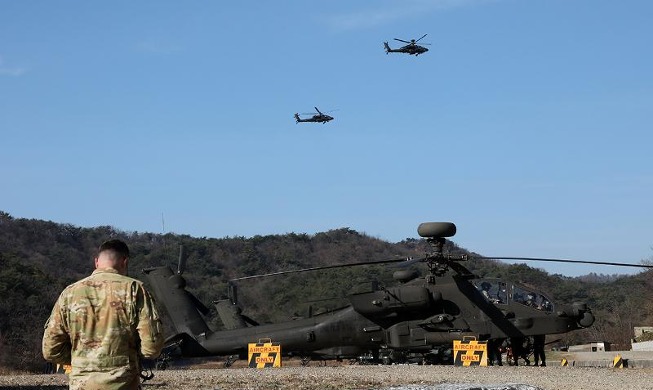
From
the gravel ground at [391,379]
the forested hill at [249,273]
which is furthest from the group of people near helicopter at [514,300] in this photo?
the gravel ground at [391,379]

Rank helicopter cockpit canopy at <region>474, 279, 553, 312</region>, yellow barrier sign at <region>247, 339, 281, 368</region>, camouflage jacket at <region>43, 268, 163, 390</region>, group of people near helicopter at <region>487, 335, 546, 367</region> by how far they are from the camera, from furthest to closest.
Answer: yellow barrier sign at <region>247, 339, 281, 368</region> < group of people near helicopter at <region>487, 335, 546, 367</region> < helicopter cockpit canopy at <region>474, 279, 553, 312</region> < camouflage jacket at <region>43, 268, 163, 390</region>

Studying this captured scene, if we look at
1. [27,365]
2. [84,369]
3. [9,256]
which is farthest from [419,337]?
[9,256]

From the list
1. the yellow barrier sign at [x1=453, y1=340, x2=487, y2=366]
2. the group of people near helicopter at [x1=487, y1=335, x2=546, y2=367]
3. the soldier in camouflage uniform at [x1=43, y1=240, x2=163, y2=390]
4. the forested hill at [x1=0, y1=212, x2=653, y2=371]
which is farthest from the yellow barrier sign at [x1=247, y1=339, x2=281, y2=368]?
the soldier in camouflage uniform at [x1=43, y1=240, x2=163, y2=390]

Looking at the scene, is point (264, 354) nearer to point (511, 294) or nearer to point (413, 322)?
point (413, 322)

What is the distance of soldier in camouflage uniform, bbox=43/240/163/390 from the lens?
6.20 meters

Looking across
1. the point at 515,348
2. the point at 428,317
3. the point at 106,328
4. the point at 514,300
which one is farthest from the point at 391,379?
the point at 106,328

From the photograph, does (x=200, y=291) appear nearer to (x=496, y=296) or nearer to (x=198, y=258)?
(x=198, y=258)

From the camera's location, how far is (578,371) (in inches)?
749

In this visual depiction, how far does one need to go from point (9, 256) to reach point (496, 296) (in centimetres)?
4665

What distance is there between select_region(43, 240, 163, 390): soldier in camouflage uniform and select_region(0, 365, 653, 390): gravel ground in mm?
8079

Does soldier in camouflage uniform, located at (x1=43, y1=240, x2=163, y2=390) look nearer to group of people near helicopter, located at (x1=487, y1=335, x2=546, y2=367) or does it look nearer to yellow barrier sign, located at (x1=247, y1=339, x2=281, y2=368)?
group of people near helicopter, located at (x1=487, y1=335, x2=546, y2=367)

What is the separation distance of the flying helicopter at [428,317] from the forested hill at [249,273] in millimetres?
1059

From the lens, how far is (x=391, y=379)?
16797 mm

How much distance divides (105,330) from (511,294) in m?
18.7
